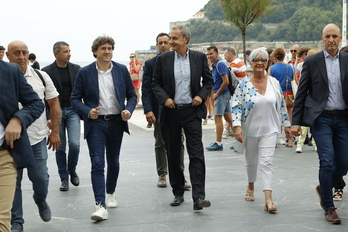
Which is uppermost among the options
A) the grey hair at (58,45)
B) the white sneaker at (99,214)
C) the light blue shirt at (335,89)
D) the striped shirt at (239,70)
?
the grey hair at (58,45)

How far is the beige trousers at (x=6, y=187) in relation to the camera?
14.0ft

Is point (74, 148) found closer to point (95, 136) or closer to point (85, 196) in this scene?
point (85, 196)

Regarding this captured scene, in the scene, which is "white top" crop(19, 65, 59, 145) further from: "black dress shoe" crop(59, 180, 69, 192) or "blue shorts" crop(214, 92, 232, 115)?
"blue shorts" crop(214, 92, 232, 115)

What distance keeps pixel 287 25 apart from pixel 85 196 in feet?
438

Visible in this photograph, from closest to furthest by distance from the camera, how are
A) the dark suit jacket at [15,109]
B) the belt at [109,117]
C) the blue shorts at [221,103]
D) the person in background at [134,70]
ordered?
1. the dark suit jacket at [15,109]
2. the belt at [109,117]
3. the blue shorts at [221,103]
4. the person in background at [134,70]

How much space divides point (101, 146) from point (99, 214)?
2.37 ft

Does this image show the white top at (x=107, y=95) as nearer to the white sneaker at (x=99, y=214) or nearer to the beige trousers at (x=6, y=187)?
the white sneaker at (x=99, y=214)

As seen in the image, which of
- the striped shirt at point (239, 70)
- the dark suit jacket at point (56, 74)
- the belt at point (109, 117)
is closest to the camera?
Answer: the belt at point (109, 117)

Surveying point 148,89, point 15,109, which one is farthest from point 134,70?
point 15,109

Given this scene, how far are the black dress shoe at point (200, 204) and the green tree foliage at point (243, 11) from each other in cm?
1744

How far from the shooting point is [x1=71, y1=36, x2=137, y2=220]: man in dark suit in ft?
21.3

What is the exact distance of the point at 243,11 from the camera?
2358cm

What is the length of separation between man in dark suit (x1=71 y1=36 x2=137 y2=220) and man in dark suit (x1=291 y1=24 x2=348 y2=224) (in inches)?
73.9

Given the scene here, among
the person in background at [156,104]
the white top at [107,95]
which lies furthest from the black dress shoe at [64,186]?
the white top at [107,95]
